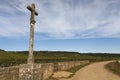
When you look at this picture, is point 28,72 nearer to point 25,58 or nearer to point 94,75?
point 94,75

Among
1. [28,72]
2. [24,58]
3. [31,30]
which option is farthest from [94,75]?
[24,58]

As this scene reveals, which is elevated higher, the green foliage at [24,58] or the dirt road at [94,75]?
the green foliage at [24,58]

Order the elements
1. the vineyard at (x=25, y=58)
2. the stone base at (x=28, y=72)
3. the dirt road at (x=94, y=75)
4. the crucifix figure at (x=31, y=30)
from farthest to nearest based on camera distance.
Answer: the dirt road at (x=94, y=75) → the vineyard at (x=25, y=58) → the crucifix figure at (x=31, y=30) → the stone base at (x=28, y=72)

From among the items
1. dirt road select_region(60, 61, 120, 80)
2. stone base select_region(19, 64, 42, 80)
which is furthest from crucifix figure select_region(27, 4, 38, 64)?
dirt road select_region(60, 61, 120, 80)

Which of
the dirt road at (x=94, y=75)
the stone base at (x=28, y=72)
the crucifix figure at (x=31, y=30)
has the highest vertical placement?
the crucifix figure at (x=31, y=30)

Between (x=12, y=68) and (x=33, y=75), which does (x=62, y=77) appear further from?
(x=12, y=68)

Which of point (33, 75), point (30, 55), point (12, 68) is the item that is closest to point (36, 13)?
point (30, 55)

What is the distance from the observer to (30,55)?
1521cm

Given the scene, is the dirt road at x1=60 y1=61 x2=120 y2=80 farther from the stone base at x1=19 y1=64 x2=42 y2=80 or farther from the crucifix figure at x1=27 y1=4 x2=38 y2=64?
the crucifix figure at x1=27 y1=4 x2=38 y2=64

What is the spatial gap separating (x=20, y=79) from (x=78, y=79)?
1037 centimetres

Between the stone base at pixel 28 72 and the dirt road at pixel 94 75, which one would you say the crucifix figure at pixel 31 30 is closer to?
the stone base at pixel 28 72

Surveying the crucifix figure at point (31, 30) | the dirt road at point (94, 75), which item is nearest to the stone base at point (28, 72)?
the crucifix figure at point (31, 30)

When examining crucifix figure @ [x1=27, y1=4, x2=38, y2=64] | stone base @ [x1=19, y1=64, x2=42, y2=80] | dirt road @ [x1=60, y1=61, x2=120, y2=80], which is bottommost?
dirt road @ [x1=60, y1=61, x2=120, y2=80]

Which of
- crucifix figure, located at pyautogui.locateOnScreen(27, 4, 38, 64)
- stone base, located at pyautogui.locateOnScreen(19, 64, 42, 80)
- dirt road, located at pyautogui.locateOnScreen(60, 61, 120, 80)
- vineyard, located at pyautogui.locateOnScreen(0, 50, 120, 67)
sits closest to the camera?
stone base, located at pyautogui.locateOnScreen(19, 64, 42, 80)
